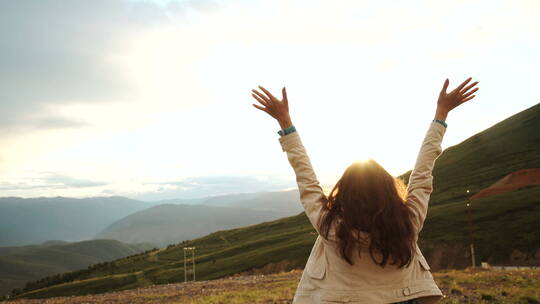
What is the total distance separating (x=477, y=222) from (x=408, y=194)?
228 ft

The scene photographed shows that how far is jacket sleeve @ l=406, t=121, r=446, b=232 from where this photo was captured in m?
4.66

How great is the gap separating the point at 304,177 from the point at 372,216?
0.87 meters

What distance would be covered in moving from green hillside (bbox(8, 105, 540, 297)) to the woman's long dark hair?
29.3m

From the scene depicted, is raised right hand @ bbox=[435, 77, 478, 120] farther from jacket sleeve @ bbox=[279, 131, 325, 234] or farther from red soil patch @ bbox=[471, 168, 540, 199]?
red soil patch @ bbox=[471, 168, 540, 199]

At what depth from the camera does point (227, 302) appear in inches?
945

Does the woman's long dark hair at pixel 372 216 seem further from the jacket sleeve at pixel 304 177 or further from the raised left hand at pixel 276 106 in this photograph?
the raised left hand at pixel 276 106

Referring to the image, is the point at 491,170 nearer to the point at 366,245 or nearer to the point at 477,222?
the point at 477,222

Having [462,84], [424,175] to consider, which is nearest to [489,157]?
[462,84]

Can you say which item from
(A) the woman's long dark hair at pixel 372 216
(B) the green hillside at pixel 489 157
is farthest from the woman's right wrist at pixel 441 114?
(B) the green hillside at pixel 489 157

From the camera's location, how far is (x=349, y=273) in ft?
14.2

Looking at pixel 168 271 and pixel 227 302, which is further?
pixel 168 271

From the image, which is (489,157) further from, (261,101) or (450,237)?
(261,101)

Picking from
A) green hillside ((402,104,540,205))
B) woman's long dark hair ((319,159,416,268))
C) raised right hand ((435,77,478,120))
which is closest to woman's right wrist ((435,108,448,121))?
raised right hand ((435,77,478,120))

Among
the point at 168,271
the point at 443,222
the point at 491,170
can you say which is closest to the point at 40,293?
the point at 168,271
